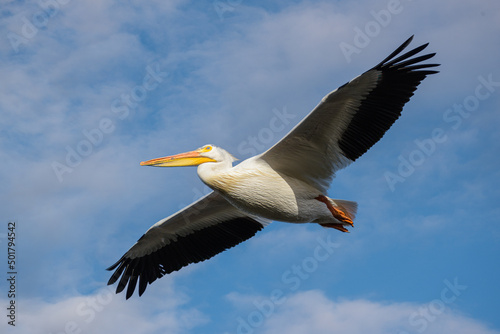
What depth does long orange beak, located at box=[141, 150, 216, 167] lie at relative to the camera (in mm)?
10734

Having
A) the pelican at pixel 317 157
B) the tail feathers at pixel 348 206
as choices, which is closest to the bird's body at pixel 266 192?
the pelican at pixel 317 157

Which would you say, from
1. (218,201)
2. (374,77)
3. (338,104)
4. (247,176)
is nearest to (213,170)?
(247,176)

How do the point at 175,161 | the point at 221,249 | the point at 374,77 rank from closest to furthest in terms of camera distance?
the point at 374,77, the point at 175,161, the point at 221,249

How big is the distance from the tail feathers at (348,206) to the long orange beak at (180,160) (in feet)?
6.84

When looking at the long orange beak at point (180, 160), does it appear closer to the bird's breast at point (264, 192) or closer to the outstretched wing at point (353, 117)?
the bird's breast at point (264, 192)

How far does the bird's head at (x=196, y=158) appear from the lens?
34.7ft

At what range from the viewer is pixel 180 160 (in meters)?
11.0

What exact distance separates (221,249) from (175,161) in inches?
77.1

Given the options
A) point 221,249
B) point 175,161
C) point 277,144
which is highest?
point 175,161

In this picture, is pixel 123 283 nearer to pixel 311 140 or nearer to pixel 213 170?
pixel 213 170

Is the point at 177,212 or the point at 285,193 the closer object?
the point at 285,193

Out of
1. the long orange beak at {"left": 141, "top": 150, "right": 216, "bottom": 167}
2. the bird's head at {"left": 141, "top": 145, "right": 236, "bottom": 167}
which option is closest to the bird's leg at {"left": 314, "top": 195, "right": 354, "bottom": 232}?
the bird's head at {"left": 141, "top": 145, "right": 236, "bottom": 167}

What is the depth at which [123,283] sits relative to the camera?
12211mm

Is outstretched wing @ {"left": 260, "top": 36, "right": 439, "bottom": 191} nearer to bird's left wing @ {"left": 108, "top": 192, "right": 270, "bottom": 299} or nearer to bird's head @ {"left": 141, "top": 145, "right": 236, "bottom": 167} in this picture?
bird's head @ {"left": 141, "top": 145, "right": 236, "bottom": 167}
